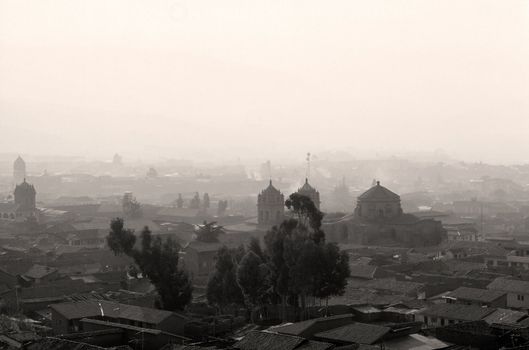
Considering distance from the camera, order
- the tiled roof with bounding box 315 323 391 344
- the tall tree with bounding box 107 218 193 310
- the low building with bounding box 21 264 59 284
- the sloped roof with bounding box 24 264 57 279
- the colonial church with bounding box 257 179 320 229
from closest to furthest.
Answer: the tiled roof with bounding box 315 323 391 344
the tall tree with bounding box 107 218 193 310
the low building with bounding box 21 264 59 284
the sloped roof with bounding box 24 264 57 279
the colonial church with bounding box 257 179 320 229

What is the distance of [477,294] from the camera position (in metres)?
35.7

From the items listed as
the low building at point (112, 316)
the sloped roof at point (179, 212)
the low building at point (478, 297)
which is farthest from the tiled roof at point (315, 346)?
the sloped roof at point (179, 212)

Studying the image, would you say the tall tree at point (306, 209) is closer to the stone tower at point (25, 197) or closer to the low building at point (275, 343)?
the low building at point (275, 343)

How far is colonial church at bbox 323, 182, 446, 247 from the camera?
192ft

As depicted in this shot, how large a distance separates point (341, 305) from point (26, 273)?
711 inches

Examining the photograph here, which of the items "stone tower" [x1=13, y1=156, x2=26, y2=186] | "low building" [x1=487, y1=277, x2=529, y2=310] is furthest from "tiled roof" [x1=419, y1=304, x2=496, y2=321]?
"stone tower" [x1=13, y1=156, x2=26, y2=186]

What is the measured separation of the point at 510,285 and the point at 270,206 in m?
29.0

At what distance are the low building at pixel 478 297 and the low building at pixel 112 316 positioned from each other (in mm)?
11291

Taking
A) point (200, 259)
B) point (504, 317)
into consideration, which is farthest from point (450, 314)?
point (200, 259)

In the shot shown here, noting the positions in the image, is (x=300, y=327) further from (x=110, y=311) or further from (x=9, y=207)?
(x=9, y=207)

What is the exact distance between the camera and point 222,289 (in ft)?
116

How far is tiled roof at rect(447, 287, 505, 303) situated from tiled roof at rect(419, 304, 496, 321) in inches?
102

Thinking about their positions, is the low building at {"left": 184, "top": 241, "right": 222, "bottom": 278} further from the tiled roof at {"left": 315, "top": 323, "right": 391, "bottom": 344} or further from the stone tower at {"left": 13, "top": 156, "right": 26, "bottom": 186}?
the stone tower at {"left": 13, "top": 156, "right": 26, "bottom": 186}

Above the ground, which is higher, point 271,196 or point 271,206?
point 271,196
